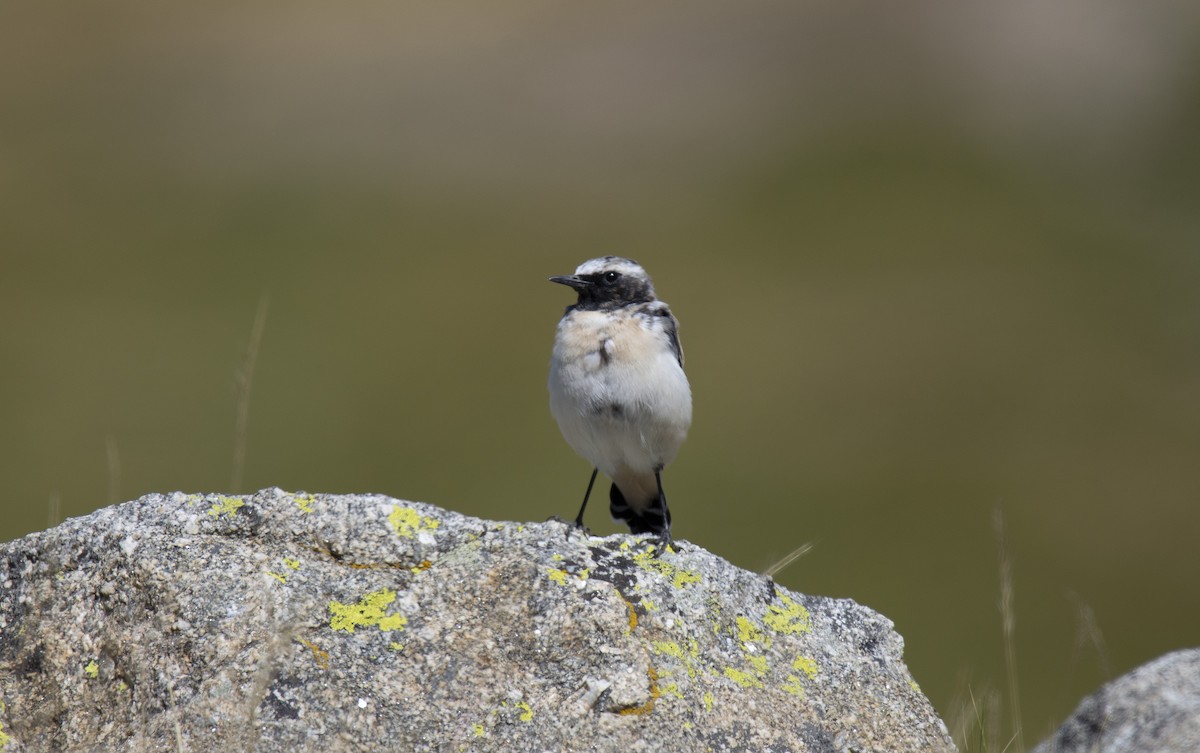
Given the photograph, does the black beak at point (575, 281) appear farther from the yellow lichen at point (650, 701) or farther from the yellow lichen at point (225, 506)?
the yellow lichen at point (650, 701)

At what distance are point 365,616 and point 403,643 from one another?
0.18 meters

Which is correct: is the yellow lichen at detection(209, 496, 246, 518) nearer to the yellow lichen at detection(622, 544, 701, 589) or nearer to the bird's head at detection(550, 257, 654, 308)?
the yellow lichen at detection(622, 544, 701, 589)

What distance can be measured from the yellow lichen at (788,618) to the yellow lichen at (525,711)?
3.54 feet

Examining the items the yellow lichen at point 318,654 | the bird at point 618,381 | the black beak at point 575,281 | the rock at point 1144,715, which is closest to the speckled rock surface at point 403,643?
the yellow lichen at point 318,654

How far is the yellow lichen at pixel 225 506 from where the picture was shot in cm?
529

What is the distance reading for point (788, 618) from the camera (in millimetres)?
5395

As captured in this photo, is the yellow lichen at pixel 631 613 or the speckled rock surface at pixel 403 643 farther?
the yellow lichen at pixel 631 613

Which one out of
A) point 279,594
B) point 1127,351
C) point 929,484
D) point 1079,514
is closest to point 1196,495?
point 1079,514

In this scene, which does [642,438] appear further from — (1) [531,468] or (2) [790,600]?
(1) [531,468]

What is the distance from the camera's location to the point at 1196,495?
28203mm

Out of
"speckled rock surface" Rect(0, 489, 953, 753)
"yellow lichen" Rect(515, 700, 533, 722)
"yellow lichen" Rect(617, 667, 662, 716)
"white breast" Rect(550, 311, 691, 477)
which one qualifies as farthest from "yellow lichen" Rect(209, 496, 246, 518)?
"white breast" Rect(550, 311, 691, 477)

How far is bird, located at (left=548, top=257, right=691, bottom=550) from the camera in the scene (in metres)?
7.67

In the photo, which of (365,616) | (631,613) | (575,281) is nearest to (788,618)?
(631,613)

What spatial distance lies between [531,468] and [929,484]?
798cm
